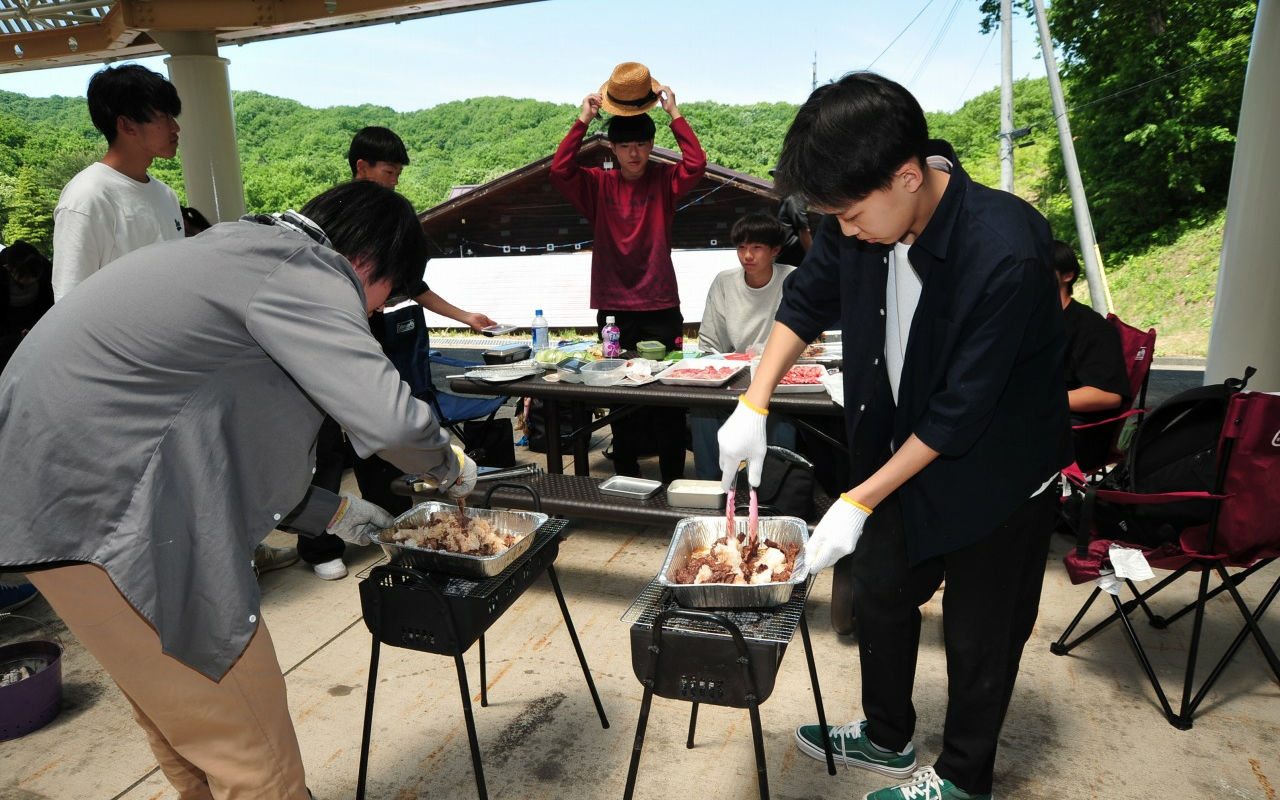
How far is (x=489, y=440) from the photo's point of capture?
4988 mm

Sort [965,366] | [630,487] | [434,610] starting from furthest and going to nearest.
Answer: [630,487]
[434,610]
[965,366]

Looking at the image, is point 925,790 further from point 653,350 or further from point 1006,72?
point 1006,72

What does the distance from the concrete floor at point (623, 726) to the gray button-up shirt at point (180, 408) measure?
53.6 inches

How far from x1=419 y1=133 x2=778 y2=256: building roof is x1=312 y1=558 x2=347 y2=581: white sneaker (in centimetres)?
1040

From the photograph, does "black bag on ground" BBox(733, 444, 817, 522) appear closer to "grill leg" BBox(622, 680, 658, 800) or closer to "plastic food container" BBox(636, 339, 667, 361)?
"grill leg" BBox(622, 680, 658, 800)

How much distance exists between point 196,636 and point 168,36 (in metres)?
8.18

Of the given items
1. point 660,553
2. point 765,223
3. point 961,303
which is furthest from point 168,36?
point 961,303

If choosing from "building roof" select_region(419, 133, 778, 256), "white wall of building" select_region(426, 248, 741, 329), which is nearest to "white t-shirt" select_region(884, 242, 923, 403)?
"building roof" select_region(419, 133, 778, 256)

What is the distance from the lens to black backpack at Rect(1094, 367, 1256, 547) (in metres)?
2.67

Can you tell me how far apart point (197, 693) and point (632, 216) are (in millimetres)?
3832

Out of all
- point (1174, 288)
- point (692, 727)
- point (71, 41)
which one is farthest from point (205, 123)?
point (1174, 288)

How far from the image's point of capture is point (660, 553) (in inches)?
166

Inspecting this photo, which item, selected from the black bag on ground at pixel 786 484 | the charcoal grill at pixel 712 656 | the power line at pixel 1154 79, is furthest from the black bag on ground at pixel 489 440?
the power line at pixel 1154 79

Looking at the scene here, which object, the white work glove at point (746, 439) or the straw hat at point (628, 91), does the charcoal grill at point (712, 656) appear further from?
the straw hat at point (628, 91)
